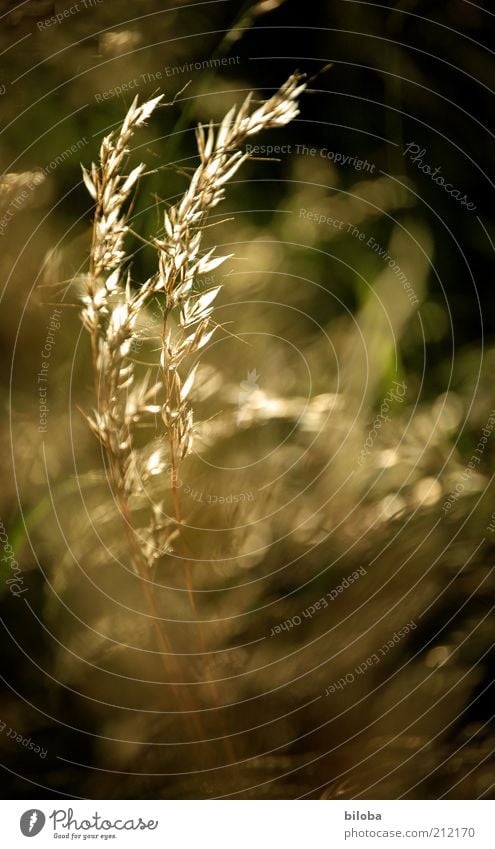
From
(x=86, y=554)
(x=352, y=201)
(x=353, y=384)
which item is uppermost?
(x=352, y=201)

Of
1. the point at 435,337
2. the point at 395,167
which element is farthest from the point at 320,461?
the point at 395,167

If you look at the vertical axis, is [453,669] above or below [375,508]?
below

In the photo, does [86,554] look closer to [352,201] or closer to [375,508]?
[375,508]
